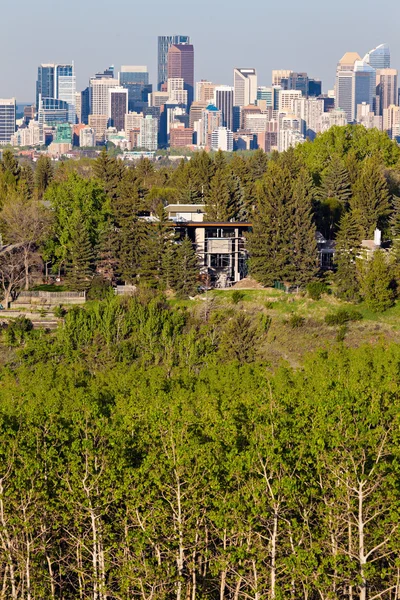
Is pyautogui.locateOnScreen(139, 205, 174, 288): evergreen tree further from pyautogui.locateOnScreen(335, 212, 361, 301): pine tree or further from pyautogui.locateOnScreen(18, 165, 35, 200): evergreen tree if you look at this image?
pyautogui.locateOnScreen(18, 165, 35, 200): evergreen tree

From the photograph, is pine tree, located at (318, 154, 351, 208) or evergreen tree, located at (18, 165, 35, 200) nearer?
pine tree, located at (318, 154, 351, 208)

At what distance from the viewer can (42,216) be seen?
5762 centimetres

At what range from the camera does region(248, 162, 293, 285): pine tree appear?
5466 cm

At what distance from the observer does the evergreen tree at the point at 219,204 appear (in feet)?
197

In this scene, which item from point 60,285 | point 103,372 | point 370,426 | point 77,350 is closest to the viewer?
point 370,426

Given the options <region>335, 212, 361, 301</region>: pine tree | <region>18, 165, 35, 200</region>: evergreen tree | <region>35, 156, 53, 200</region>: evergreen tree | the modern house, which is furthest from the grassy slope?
<region>35, 156, 53, 200</region>: evergreen tree

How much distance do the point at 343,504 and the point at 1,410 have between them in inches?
347

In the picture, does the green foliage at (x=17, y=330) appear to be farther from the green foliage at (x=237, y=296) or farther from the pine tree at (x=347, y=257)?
the pine tree at (x=347, y=257)

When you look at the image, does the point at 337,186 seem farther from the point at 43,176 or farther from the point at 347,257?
the point at 43,176

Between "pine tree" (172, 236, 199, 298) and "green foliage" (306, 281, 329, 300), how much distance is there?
4.61 metres

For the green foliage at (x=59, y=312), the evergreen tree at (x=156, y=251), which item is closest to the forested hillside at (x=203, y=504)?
the green foliage at (x=59, y=312)

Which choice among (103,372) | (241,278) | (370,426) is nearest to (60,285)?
(241,278)

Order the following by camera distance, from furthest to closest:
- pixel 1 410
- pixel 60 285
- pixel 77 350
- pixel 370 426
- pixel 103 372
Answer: pixel 60 285 → pixel 77 350 → pixel 103 372 → pixel 1 410 → pixel 370 426

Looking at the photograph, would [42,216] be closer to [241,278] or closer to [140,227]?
[140,227]
